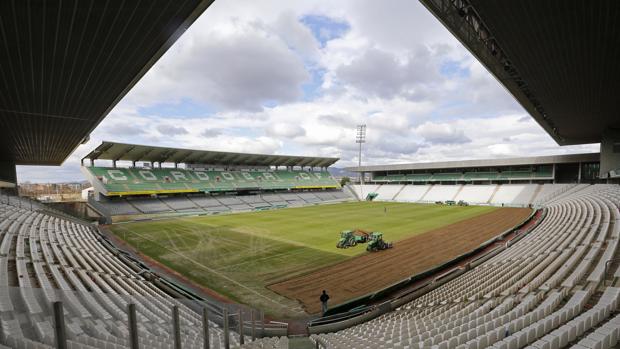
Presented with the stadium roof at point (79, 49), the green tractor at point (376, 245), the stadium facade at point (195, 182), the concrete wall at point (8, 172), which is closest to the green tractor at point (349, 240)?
the green tractor at point (376, 245)

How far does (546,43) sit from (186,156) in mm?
46183

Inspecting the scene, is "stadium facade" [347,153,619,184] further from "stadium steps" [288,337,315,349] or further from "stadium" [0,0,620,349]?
"stadium steps" [288,337,315,349]

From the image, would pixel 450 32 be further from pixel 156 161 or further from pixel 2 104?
pixel 156 161

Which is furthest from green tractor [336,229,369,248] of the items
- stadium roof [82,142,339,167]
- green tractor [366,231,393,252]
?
stadium roof [82,142,339,167]

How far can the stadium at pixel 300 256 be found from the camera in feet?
17.4

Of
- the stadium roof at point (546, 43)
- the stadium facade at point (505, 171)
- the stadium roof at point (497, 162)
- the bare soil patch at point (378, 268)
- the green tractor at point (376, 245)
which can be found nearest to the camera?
the stadium roof at point (546, 43)

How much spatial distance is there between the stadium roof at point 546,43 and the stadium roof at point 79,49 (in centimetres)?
805

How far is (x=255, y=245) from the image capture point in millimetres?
22000

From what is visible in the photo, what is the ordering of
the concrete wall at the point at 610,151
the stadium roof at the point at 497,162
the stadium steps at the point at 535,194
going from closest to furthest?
the concrete wall at the point at 610,151 < the stadium steps at the point at 535,194 < the stadium roof at the point at 497,162

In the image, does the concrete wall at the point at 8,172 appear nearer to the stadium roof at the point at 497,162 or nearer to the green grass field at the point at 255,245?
the green grass field at the point at 255,245

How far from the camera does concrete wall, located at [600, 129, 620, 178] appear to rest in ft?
105

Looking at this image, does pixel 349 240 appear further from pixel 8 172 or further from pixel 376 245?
pixel 8 172

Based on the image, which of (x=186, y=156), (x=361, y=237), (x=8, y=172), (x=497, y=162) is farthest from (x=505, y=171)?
(x=8, y=172)

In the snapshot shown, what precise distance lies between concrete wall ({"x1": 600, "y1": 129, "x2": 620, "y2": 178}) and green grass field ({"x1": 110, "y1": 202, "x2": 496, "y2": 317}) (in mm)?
17586
